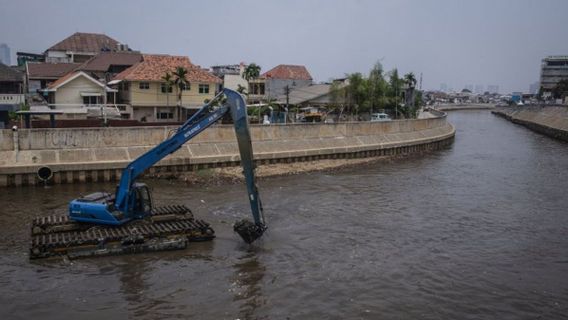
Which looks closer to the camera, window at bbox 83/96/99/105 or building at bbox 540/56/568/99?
window at bbox 83/96/99/105

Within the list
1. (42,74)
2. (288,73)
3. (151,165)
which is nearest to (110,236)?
(151,165)

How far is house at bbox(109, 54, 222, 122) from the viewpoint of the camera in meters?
43.3

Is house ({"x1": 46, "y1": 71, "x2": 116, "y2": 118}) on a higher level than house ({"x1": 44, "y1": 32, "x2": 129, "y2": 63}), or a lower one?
lower

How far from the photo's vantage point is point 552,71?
7072 inches

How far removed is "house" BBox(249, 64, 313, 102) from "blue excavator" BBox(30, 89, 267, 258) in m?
46.6

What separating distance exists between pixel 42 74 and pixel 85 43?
62.8 feet

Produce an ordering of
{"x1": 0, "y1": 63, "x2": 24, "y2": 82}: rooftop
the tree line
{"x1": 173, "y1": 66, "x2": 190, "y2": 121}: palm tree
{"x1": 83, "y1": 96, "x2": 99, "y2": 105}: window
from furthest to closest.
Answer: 1. the tree line
2. {"x1": 83, "y1": 96, "x2": 99, "y2": 105}: window
3. {"x1": 173, "y1": 66, "x2": 190, "y2": 121}: palm tree
4. {"x1": 0, "y1": 63, "x2": 24, "y2": 82}: rooftop

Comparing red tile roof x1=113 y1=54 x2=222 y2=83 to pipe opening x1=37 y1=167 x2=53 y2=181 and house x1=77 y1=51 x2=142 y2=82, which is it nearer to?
house x1=77 y1=51 x2=142 y2=82

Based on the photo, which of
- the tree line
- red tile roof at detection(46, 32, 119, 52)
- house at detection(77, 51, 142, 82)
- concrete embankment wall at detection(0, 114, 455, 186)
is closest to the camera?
concrete embankment wall at detection(0, 114, 455, 186)

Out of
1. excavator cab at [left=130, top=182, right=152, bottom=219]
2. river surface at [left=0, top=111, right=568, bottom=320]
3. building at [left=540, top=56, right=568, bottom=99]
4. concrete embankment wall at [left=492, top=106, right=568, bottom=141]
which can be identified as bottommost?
river surface at [left=0, top=111, right=568, bottom=320]

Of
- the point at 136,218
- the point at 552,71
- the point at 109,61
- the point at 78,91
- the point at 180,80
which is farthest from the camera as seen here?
the point at 552,71

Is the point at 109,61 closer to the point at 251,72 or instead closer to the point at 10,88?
the point at 10,88

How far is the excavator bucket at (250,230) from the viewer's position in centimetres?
1596

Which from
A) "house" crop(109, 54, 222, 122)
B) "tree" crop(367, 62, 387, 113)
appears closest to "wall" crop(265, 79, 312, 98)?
"tree" crop(367, 62, 387, 113)
